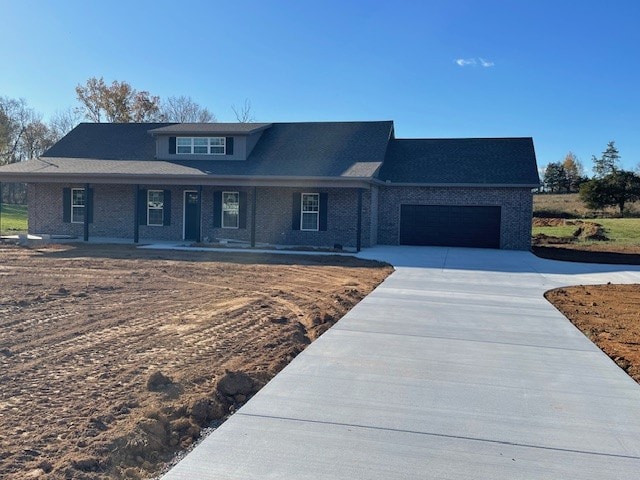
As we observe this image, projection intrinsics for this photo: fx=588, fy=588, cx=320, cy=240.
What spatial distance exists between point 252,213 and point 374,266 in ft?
21.8

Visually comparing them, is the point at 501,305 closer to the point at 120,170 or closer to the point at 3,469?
the point at 3,469

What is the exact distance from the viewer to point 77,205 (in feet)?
83.0

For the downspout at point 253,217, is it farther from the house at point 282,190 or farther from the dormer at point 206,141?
the dormer at point 206,141

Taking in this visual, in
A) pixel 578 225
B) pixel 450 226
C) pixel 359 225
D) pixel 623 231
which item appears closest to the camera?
pixel 359 225

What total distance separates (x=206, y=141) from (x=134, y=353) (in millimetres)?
19433

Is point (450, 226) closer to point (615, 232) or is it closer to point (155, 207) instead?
point (155, 207)

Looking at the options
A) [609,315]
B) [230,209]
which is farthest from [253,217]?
[609,315]

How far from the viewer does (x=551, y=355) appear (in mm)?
7109

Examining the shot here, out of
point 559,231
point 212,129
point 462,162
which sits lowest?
point 559,231

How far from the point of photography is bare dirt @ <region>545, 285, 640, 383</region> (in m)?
7.45

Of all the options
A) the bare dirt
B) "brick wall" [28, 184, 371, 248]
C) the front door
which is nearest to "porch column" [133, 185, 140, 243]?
"brick wall" [28, 184, 371, 248]

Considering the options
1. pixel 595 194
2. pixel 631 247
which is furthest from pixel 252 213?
pixel 595 194

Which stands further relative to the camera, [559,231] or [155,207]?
[559,231]

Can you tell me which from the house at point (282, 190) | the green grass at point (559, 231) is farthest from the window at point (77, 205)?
the green grass at point (559, 231)
